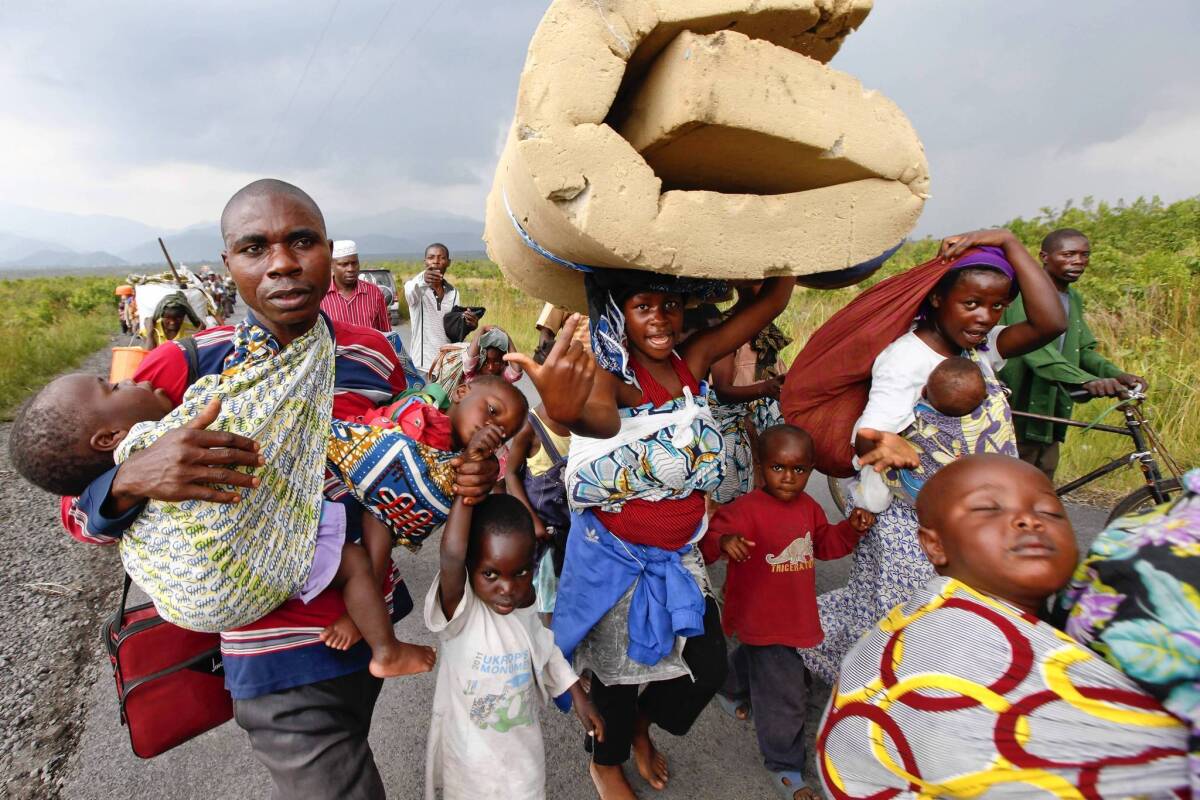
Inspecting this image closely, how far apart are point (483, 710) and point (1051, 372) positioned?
3.82m

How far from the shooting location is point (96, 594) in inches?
145

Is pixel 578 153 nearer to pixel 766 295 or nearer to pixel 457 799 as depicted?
pixel 766 295

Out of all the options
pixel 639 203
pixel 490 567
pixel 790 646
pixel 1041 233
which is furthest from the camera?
pixel 1041 233

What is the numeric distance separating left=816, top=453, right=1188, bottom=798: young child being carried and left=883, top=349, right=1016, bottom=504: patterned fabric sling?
781 millimetres

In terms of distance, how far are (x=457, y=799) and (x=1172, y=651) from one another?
6.05 feet

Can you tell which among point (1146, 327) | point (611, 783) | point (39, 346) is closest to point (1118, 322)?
point (1146, 327)

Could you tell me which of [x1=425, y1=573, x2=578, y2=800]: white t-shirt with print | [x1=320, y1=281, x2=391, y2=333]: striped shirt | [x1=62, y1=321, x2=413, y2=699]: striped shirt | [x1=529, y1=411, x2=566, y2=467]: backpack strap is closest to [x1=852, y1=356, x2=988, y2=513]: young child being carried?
[x1=425, y1=573, x2=578, y2=800]: white t-shirt with print

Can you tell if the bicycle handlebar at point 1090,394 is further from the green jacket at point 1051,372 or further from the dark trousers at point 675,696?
the dark trousers at point 675,696

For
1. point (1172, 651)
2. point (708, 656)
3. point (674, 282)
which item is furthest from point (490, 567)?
point (1172, 651)

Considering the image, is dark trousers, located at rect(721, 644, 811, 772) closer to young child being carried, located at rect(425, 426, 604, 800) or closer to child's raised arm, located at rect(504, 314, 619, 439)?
young child being carried, located at rect(425, 426, 604, 800)

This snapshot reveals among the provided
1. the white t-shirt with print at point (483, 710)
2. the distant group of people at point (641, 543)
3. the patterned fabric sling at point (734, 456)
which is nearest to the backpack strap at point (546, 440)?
the distant group of people at point (641, 543)

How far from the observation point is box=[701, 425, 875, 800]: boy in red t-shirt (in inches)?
87.2

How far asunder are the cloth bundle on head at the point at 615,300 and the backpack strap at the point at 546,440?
48.9 inches

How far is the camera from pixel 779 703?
226cm
